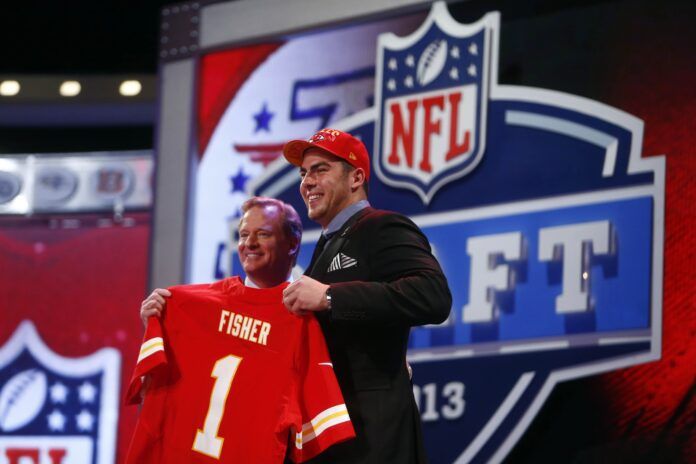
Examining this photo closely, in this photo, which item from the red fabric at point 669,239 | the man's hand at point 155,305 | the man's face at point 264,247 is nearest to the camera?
the man's hand at point 155,305

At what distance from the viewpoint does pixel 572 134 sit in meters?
4.04

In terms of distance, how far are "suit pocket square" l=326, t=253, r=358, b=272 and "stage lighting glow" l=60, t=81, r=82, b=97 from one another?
459 centimetres

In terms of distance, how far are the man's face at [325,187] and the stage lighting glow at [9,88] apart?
4654mm

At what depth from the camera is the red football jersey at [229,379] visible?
8.70 ft

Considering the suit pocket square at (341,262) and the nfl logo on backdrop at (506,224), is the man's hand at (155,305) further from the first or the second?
the nfl logo on backdrop at (506,224)

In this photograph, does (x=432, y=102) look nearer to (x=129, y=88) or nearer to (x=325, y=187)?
(x=325, y=187)

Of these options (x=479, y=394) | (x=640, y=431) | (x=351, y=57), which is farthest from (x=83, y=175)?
(x=640, y=431)

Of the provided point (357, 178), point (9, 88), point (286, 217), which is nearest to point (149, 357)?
point (286, 217)

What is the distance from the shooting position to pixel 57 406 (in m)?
5.93

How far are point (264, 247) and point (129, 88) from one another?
393 centimetres

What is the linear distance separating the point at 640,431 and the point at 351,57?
6.71ft

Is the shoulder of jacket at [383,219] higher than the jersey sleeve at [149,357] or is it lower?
higher

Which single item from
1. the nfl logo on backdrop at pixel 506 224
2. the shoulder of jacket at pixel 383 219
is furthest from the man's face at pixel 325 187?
the nfl logo on backdrop at pixel 506 224

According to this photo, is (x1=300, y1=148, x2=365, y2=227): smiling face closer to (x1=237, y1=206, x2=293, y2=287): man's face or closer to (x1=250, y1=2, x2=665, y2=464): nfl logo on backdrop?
(x1=237, y1=206, x2=293, y2=287): man's face
